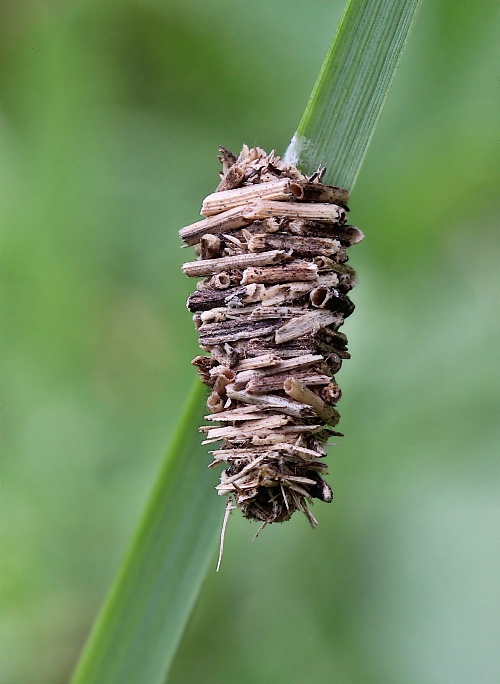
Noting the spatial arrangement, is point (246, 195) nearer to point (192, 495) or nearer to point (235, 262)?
point (235, 262)

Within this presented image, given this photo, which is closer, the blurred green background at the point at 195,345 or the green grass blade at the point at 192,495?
the green grass blade at the point at 192,495

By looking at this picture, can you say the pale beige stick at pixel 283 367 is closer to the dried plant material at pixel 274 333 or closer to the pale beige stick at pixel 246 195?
the dried plant material at pixel 274 333

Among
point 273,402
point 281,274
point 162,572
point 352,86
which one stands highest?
point 352,86

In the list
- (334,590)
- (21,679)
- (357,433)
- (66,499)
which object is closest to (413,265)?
(357,433)

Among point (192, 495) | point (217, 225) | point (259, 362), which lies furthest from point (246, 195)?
Result: point (192, 495)

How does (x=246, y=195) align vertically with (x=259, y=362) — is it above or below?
above

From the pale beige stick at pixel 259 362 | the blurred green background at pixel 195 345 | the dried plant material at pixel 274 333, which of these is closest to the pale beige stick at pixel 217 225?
the dried plant material at pixel 274 333
